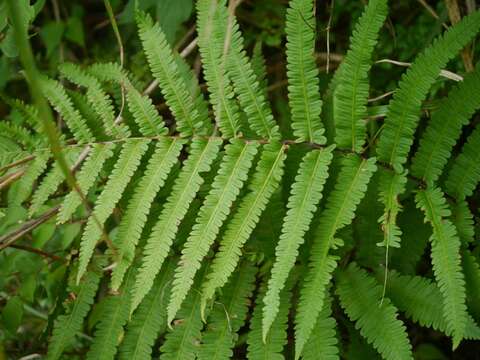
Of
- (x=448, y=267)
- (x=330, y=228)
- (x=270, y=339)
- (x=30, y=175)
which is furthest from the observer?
(x=30, y=175)

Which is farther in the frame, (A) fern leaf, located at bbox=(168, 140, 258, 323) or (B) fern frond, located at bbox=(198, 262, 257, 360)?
(B) fern frond, located at bbox=(198, 262, 257, 360)

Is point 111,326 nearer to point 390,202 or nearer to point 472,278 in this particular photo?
point 390,202

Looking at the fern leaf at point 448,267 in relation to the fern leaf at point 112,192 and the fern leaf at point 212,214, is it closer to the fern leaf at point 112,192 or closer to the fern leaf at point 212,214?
the fern leaf at point 212,214

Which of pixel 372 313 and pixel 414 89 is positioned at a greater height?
pixel 414 89

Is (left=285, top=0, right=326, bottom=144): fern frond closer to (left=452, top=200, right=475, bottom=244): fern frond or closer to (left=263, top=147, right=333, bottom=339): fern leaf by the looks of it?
(left=263, top=147, right=333, bottom=339): fern leaf

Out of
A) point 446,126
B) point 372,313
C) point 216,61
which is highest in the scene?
point 216,61

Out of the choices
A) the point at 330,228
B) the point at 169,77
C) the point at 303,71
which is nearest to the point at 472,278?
the point at 330,228

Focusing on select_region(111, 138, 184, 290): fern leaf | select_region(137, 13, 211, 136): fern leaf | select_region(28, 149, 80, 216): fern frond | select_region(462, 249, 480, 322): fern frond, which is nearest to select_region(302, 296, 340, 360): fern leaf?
select_region(462, 249, 480, 322): fern frond
